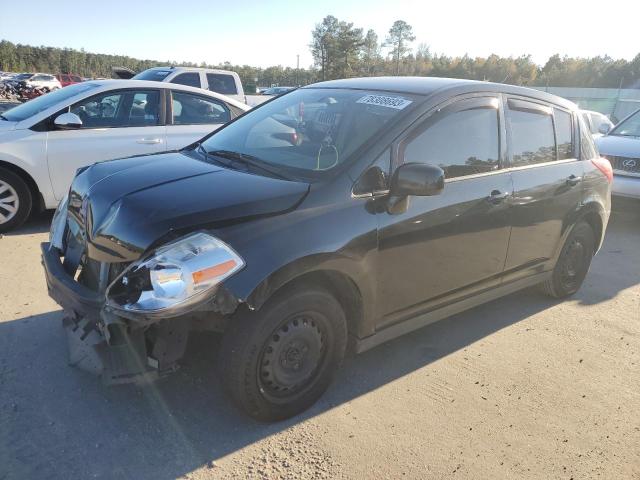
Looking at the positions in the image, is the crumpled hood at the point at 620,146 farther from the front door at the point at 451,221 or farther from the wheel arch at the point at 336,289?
the wheel arch at the point at 336,289

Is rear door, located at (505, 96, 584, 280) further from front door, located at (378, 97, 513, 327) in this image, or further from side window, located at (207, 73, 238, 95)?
side window, located at (207, 73, 238, 95)

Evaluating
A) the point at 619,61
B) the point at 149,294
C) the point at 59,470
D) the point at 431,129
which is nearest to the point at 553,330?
the point at 431,129

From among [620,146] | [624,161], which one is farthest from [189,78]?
[624,161]

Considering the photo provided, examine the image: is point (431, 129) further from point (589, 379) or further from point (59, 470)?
point (59, 470)

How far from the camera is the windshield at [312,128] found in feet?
9.66

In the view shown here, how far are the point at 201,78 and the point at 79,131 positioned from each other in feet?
20.3

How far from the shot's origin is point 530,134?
3.80m

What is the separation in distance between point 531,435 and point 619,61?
6497 centimetres

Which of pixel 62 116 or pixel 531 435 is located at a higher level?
pixel 62 116

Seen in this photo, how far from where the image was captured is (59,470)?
2.31 meters

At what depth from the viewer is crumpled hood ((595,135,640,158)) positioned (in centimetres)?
749

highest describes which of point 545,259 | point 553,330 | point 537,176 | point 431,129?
point 431,129

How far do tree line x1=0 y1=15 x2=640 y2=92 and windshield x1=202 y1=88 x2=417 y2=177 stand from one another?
44.6 meters

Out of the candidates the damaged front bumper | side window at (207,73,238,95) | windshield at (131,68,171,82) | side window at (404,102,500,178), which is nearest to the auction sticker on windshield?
side window at (404,102,500,178)
